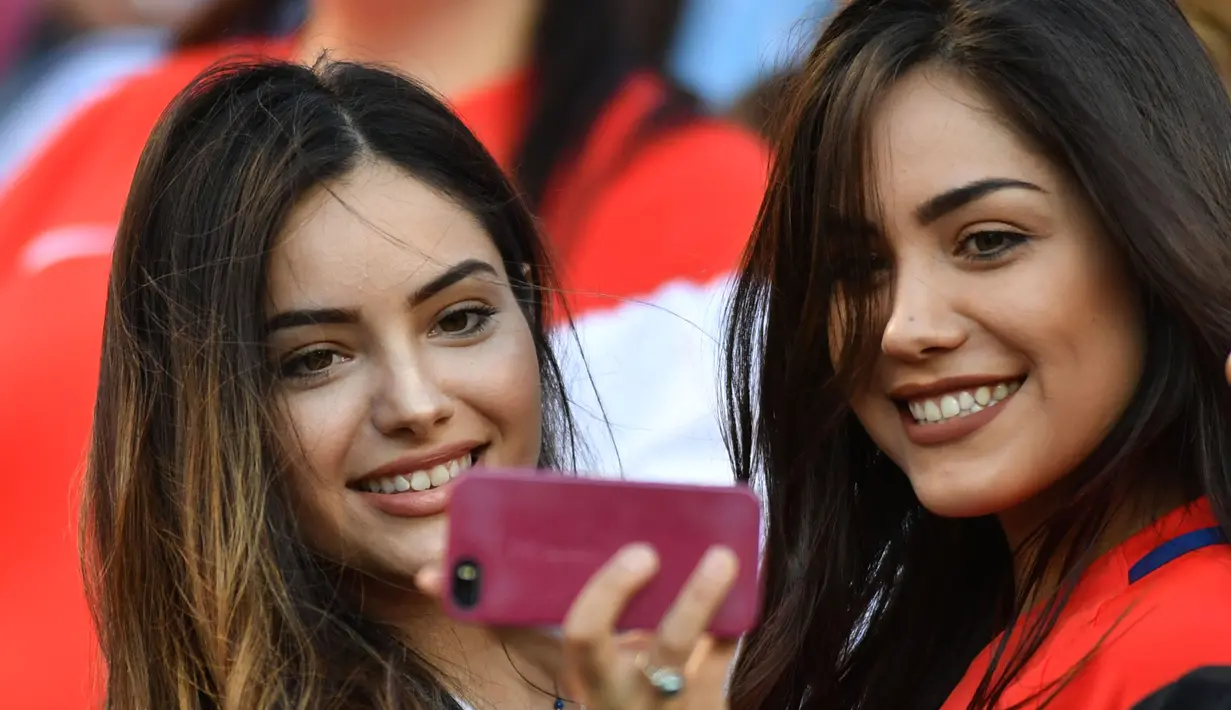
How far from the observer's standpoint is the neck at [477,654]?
198cm

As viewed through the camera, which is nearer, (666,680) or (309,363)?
(666,680)

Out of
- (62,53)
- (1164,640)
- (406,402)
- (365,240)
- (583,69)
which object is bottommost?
(1164,640)

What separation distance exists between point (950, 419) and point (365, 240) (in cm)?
73

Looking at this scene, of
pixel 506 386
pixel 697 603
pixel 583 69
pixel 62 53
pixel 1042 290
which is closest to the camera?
pixel 697 603

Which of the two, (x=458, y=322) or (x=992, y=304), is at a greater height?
(x=458, y=322)

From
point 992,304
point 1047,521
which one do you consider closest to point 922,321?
point 992,304

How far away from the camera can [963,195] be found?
1.75m

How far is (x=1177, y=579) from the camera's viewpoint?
5.30 ft

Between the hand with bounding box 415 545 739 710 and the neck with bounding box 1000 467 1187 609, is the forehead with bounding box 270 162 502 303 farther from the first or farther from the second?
the neck with bounding box 1000 467 1187 609

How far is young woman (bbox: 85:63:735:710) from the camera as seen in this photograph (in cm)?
182

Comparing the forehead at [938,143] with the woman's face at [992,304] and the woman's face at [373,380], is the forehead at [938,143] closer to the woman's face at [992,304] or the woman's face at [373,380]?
the woman's face at [992,304]

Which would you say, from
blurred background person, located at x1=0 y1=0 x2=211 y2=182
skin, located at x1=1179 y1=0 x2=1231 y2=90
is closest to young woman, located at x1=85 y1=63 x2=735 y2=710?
skin, located at x1=1179 y1=0 x2=1231 y2=90

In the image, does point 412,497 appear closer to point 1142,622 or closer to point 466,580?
point 466,580

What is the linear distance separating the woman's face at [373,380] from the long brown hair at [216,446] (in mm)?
33
